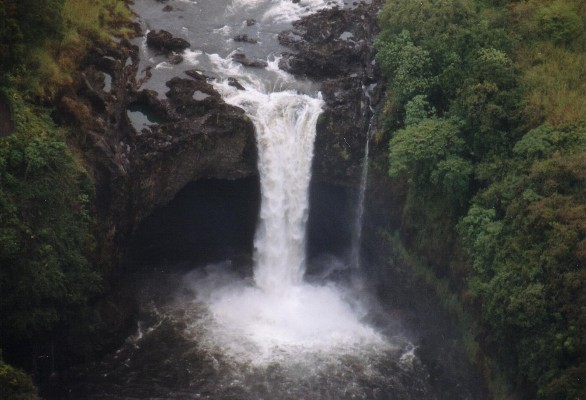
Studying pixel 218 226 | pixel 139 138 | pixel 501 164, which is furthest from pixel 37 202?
pixel 501 164

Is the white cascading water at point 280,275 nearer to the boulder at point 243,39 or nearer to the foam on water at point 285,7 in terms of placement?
the boulder at point 243,39

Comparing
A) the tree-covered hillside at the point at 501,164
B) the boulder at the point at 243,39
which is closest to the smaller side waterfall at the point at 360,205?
the tree-covered hillside at the point at 501,164

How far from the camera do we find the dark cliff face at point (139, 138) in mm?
23906

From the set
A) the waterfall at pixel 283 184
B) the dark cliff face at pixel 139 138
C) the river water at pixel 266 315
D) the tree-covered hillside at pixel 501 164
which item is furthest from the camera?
the waterfall at pixel 283 184

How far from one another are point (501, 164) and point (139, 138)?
12595mm

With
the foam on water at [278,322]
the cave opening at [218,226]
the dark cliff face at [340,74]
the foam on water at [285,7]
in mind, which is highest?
the foam on water at [285,7]

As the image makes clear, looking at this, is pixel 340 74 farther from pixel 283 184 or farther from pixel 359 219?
pixel 359 219

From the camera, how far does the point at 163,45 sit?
1169 inches

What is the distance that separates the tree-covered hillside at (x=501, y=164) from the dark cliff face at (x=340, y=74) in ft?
4.40

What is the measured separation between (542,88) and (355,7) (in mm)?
12927

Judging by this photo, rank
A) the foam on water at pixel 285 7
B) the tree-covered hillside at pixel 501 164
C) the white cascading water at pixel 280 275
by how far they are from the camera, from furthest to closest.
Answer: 1. the foam on water at pixel 285 7
2. the white cascading water at pixel 280 275
3. the tree-covered hillside at pixel 501 164

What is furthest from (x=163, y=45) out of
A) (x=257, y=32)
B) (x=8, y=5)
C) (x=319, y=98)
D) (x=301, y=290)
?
(x=301, y=290)

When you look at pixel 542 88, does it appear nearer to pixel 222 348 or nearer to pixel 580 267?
pixel 580 267

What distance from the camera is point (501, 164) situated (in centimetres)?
2242
